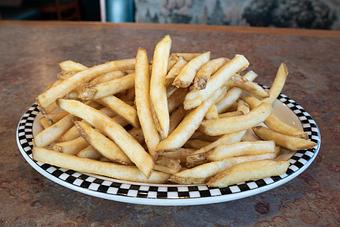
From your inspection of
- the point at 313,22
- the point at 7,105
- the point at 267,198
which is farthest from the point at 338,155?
the point at 313,22

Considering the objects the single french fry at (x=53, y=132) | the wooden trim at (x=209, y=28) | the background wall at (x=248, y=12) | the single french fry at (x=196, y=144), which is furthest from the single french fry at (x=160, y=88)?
the background wall at (x=248, y=12)

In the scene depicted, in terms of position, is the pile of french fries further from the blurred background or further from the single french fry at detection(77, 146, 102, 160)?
the blurred background

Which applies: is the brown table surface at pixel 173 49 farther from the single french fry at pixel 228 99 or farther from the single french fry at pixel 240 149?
the single french fry at pixel 228 99

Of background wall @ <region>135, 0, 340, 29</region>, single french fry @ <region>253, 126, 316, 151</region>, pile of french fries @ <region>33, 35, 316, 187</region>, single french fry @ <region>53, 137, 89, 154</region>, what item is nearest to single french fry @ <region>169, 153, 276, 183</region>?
pile of french fries @ <region>33, 35, 316, 187</region>

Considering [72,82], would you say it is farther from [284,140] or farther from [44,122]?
[284,140]

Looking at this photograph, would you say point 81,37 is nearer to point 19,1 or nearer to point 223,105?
point 223,105

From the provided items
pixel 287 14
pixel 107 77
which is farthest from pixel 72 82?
pixel 287 14
